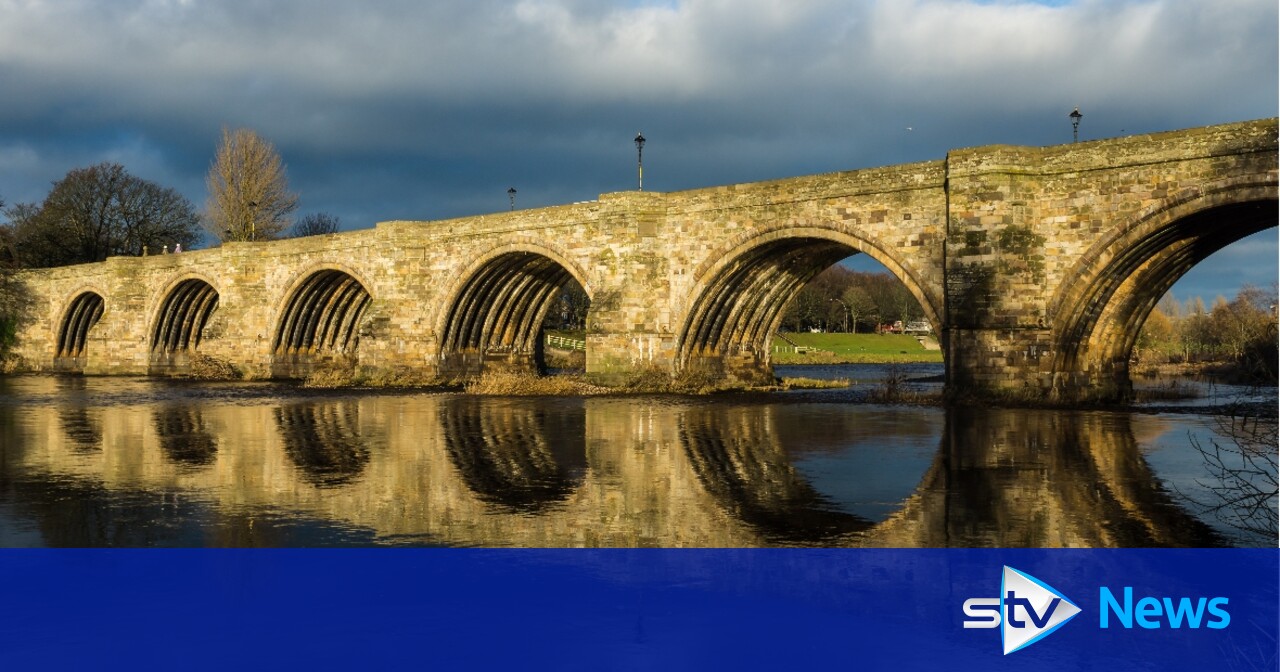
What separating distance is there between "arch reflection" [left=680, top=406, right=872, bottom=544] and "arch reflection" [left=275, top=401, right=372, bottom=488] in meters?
4.75

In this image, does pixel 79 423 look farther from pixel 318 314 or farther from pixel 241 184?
pixel 241 184

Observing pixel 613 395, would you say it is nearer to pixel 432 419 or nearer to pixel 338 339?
pixel 432 419

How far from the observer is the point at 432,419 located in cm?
2292

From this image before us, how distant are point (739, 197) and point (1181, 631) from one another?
24400 mm

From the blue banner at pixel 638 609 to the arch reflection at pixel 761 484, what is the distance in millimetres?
1170

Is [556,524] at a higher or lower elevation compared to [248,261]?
lower

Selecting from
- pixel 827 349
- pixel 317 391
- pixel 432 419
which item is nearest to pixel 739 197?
pixel 432 419

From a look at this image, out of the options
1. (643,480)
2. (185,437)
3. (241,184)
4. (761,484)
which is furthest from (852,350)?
(761,484)

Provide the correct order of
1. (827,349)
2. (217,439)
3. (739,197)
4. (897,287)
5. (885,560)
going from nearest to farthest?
(885,560)
(217,439)
(739,197)
(827,349)
(897,287)

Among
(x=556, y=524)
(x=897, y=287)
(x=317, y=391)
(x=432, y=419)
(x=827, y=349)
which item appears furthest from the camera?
(x=897, y=287)

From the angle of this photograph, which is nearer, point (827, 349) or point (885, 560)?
point (885, 560)

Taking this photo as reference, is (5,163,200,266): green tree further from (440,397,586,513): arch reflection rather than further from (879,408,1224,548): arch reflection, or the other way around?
(879,408,1224,548): arch reflection

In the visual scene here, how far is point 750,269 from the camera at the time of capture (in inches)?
1259

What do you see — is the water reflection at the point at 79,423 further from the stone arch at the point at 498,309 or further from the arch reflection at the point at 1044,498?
the arch reflection at the point at 1044,498
